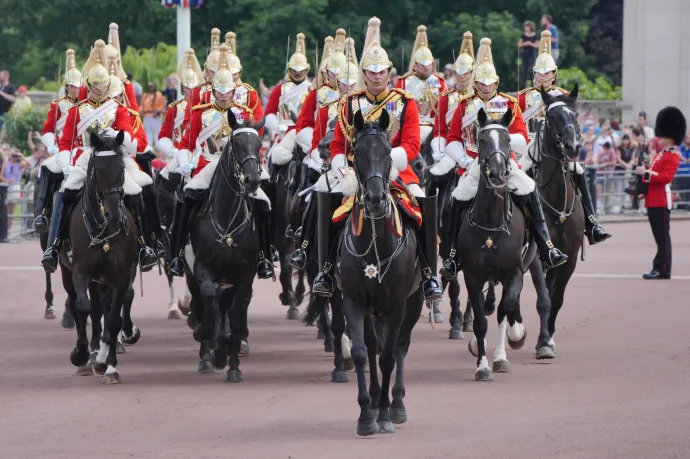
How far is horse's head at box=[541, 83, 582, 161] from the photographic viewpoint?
15.1 meters

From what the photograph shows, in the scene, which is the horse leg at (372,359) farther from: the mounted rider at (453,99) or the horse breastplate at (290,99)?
the horse breastplate at (290,99)

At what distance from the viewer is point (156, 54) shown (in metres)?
38.7

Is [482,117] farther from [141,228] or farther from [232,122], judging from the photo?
[141,228]

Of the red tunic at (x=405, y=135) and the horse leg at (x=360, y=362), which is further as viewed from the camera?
the red tunic at (x=405, y=135)

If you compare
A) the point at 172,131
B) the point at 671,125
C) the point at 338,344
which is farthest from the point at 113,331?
the point at 671,125

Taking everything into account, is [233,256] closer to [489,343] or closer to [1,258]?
[489,343]

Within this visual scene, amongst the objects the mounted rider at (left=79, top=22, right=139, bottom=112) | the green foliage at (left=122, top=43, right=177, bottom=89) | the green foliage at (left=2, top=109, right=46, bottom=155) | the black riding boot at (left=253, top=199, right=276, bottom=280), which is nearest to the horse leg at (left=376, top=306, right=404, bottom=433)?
the black riding boot at (left=253, top=199, right=276, bottom=280)

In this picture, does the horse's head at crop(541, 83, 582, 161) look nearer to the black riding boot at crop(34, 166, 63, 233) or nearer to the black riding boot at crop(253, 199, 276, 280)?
the black riding boot at crop(253, 199, 276, 280)

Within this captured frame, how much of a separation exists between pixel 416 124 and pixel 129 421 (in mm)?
3002

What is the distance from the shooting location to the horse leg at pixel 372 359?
1162cm

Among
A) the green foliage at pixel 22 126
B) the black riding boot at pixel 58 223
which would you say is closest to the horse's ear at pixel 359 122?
the black riding boot at pixel 58 223

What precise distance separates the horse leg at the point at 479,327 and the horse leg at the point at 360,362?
7.61 ft

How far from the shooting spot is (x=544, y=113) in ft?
53.3

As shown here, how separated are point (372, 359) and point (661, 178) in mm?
11194
